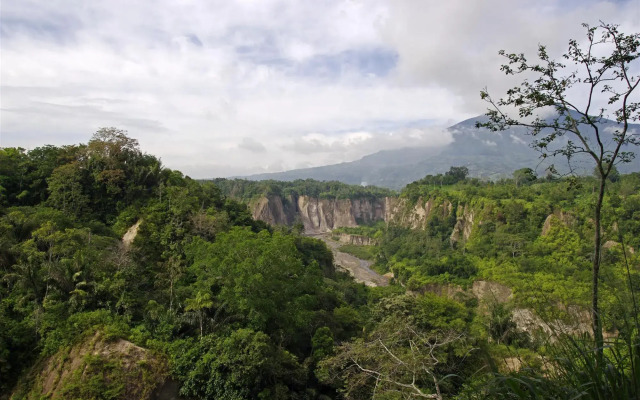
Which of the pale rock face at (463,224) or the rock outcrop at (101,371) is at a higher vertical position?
the rock outcrop at (101,371)

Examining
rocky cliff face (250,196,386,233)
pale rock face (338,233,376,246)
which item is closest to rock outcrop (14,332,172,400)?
pale rock face (338,233,376,246)

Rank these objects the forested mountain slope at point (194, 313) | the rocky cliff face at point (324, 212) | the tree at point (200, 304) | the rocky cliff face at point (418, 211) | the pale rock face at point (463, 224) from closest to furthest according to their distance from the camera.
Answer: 1. the forested mountain slope at point (194, 313)
2. the tree at point (200, 304)
3. the pale rock face at point (463, 224)
4. the rocky cliff face at point (418, 211)
5. the rocky cliff face at point (324, 212)

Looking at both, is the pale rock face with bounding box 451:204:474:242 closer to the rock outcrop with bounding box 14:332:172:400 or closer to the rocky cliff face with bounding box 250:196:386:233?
the rock outcrop with bounding box 14:332:172:400

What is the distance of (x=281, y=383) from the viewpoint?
11.6 m

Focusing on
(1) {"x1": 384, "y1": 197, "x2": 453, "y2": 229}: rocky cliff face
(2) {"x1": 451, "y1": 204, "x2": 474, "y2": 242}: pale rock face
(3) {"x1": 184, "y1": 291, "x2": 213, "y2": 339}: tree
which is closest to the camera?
(3) {"x1": 184, "y1": 291, "x2": 213, "y2": 339}: tree

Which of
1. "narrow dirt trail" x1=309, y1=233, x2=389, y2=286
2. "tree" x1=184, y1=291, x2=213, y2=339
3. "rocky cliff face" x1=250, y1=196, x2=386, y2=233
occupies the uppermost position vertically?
"tree" x1=184, y1=291, x2=213, y2=339

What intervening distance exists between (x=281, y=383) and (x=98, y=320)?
6.15 meters

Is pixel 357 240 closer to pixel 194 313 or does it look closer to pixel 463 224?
pixel 463 224

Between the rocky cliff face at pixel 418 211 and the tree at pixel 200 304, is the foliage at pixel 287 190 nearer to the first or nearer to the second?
the rocky cliff face at pixel 418 211

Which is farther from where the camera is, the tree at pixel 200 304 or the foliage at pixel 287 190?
the foliage at pixel 287 190

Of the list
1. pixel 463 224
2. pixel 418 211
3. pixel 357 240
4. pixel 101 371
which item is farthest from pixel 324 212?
pixel 101 371

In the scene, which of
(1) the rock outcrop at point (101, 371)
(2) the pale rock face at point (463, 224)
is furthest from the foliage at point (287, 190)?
(1) the rock outcrop at point (101, 371)

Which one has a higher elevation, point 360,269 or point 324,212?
point 324,212

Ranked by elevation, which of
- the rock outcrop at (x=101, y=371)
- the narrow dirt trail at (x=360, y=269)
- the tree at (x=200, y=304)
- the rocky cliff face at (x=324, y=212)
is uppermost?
the tree at (x=200, y=304)
